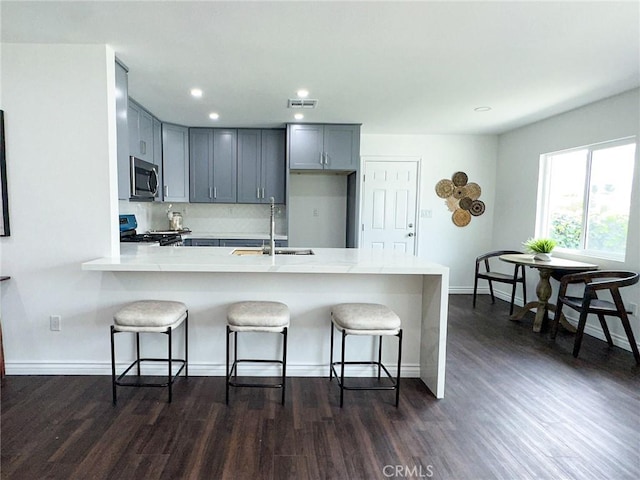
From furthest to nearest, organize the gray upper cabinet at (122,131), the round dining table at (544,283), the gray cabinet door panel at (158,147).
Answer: the gray cabinet door panel at (158,147), the round dining table at (544,283), the gray upper cabinet at (122,131)

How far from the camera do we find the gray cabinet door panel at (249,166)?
4.90m

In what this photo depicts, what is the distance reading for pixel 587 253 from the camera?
3.86m

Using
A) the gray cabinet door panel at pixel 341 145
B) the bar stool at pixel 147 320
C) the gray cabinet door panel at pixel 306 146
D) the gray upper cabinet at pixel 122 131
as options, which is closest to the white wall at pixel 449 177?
the gray cabinet door panel at pixel 341 145

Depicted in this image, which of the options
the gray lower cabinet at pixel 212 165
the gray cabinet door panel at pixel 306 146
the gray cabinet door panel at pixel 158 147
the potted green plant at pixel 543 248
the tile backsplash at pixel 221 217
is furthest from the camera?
the tile backsplash at pixel 221 217

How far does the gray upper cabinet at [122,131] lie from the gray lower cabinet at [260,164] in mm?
2115

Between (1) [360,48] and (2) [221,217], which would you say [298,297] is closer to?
(1) [360,48]

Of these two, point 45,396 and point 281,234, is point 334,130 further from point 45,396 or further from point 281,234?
point 45,396

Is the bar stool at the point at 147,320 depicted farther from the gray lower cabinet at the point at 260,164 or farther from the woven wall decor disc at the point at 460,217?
the woven wall decor disc at the point at 460,217

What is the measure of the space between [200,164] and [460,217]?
3.86 m

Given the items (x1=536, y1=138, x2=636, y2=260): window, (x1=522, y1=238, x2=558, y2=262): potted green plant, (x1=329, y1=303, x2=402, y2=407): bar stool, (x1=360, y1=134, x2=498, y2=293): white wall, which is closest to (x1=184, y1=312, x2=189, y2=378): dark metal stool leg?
(x1=329, y1=303, x2=402, y2=407): bar stool

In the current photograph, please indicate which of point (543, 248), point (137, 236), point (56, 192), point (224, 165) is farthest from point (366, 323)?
point (224, 165)

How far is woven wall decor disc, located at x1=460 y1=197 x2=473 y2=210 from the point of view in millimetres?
5387

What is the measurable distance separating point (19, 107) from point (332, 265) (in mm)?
2416

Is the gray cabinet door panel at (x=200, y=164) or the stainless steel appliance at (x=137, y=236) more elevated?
the gray cabinet door panel at (x=200, y=164)
